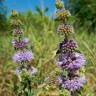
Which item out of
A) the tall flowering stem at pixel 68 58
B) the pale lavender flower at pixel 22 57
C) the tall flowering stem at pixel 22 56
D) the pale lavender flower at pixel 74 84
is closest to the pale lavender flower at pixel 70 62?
the tall flowering stem at pixel 68 58

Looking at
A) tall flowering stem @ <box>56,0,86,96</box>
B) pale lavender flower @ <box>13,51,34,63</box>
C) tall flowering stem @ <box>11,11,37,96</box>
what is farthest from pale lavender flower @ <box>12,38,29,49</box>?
tall flowering stem @ <box>56,0,86,96</box>

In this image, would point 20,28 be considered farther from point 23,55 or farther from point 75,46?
point 75,46

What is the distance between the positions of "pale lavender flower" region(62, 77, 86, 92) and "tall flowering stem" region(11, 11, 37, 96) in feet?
3.77

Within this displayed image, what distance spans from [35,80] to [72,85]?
1653mm

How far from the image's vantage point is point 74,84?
13.7 ft

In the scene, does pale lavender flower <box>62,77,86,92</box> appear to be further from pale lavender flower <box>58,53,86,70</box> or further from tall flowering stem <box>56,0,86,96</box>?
pale lavender flower <box>58,53,86,70</box>

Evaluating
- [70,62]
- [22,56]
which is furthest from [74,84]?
[22,56]

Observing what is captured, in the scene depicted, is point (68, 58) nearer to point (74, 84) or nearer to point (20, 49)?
point (74, 84)

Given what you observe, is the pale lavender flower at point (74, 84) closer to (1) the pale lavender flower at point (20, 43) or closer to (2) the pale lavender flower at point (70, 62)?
(2) the pale lavender flower at point (70, 62)

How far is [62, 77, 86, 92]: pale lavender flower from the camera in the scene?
415 cm

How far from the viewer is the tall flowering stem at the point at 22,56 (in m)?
5.16

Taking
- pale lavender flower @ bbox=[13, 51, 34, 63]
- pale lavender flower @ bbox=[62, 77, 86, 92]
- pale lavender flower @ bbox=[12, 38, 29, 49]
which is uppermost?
pale lavender flower @ bbox=[12, 38, 29, 49]

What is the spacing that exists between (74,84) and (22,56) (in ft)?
4.60

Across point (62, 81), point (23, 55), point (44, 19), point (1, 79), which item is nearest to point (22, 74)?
point (23, 55)
